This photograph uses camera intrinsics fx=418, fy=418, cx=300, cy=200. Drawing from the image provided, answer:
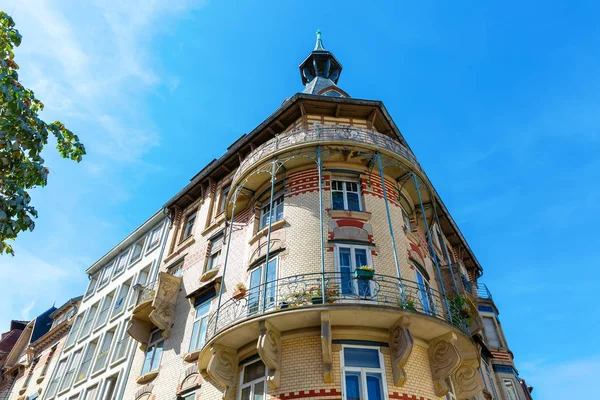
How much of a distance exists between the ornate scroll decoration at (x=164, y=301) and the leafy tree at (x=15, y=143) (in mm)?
9209

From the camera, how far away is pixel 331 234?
1464 centimetres

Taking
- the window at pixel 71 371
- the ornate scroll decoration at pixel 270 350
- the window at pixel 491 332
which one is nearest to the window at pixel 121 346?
the window at pixel 71 371

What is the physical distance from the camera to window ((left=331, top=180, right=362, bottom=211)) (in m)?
16.1

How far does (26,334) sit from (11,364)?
3.06 m

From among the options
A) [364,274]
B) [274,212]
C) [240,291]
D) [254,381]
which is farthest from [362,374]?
[274,212]

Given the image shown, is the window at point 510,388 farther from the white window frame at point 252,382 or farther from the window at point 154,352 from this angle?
the window at point 154,352

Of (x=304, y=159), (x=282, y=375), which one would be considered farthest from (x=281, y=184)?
(x=282, y=375)

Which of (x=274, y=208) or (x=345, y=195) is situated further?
(x=274, y=208)

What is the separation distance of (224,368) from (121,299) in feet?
52.4

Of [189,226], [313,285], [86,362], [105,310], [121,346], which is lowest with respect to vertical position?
[313,285]

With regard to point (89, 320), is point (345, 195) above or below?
below

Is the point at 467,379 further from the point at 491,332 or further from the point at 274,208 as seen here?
the point at 491,332

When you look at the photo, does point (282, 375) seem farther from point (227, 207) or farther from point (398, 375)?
point (227, 207)

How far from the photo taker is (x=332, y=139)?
1655 cm
